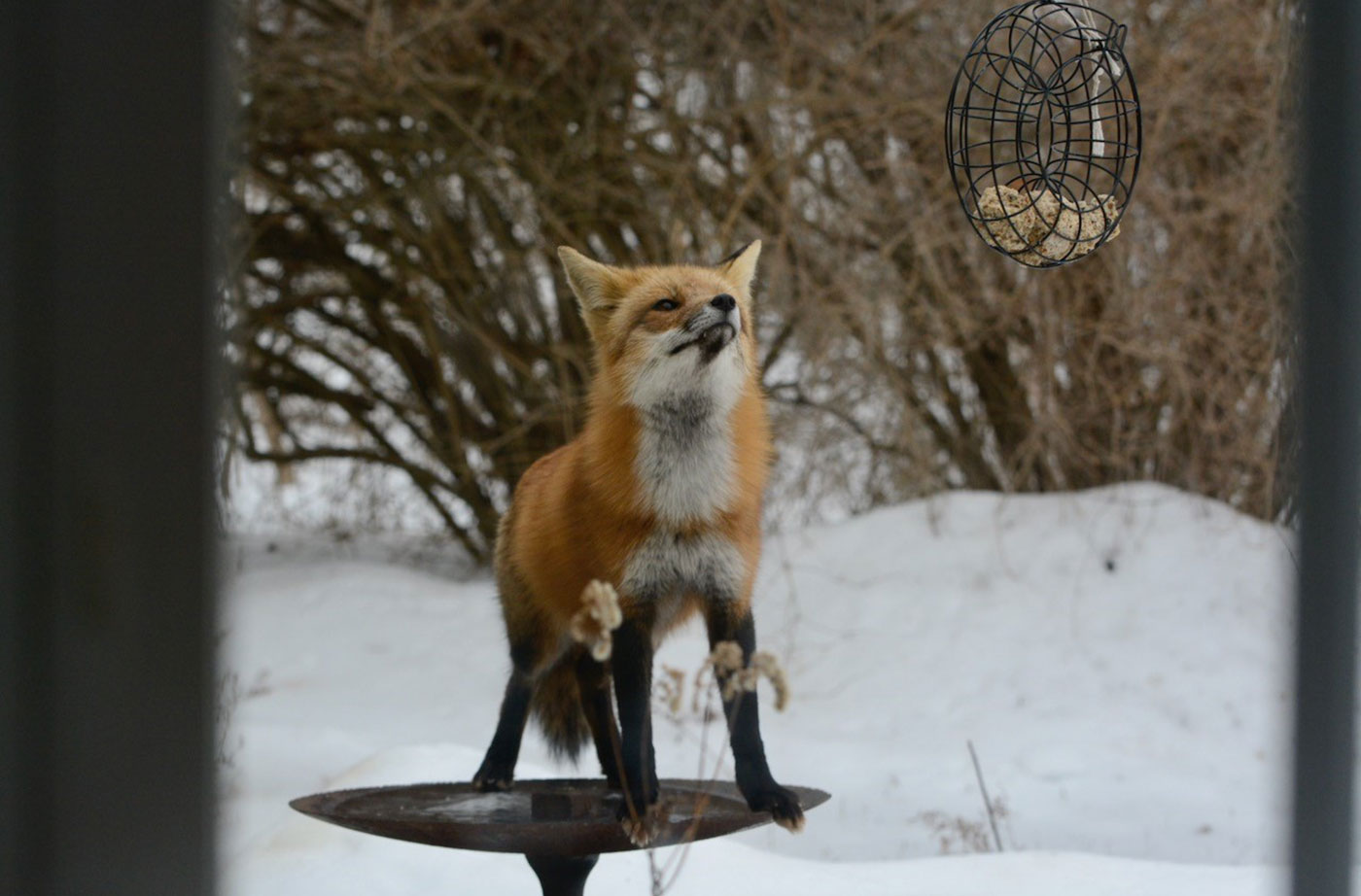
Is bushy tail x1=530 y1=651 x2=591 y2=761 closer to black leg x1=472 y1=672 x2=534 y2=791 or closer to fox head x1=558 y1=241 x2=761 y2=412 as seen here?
black leg x1=472 y1=672 x2=534 y2=791

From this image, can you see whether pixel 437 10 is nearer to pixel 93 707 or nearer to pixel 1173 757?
pixel 1173 757

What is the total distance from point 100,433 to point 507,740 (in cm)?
176

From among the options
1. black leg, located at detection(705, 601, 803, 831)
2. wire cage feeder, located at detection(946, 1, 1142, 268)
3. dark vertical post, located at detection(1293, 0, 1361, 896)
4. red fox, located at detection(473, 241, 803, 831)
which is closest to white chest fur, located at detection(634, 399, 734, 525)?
red fox, located at detection(473, 241, 803, 831)

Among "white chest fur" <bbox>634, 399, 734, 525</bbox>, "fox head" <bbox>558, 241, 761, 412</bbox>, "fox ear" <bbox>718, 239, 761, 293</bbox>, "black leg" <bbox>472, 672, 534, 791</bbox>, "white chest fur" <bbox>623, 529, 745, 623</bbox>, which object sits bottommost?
"black leg" <bbox>472, 672, 534, 791</bbox>

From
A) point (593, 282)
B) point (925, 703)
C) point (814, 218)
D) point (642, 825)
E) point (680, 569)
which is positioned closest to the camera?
point (642, 825)

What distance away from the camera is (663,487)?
83.0 inches

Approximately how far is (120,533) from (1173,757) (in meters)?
4.28

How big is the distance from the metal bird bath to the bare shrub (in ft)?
9.47

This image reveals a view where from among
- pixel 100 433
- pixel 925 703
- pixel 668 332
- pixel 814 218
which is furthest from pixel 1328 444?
pixel 814 218

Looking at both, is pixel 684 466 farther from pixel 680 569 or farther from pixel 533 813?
pixel 533 813

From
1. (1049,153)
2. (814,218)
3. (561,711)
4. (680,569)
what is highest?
(814,218)

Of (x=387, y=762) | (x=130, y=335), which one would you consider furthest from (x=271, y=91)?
(x=130, y=335)

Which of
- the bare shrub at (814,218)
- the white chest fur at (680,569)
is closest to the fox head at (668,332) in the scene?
the white chest fur at (680,569)

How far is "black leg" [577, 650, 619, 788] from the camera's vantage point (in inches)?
89.3
